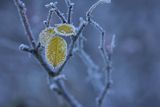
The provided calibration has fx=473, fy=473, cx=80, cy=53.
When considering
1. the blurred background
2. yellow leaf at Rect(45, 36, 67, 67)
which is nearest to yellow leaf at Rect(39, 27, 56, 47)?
yellow leaf at Rect(45, 36, 67, 67)

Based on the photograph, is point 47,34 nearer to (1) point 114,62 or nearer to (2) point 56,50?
(2) point 56,50

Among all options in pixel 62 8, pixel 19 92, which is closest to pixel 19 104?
pixel 19 92

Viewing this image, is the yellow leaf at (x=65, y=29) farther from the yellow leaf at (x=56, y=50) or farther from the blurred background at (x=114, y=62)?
the blurred background at (x=114, y=62)

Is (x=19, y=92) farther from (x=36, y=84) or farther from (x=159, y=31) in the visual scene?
(x=159, y=31)

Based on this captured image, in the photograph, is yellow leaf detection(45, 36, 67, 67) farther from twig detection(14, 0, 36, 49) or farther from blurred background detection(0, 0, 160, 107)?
blurred background detection(0, 0, 160, 107)

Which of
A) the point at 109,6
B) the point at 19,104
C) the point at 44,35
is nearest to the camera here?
the point at 44,35

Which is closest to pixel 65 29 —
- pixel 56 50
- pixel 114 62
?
pixel 56 50
